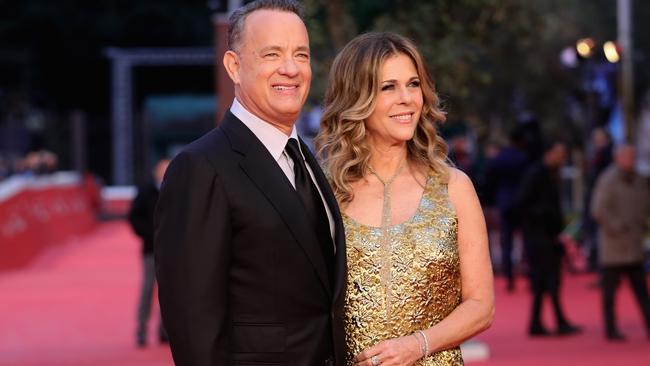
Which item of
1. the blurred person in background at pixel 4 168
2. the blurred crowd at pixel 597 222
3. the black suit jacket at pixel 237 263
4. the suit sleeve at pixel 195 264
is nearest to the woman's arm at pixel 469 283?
the black suit jacket at pixel 237 263

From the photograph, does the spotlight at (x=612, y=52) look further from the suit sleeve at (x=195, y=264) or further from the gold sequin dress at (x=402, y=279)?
the suit sleeve at (x=195, y=264)

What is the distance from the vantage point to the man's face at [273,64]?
420 centimetres

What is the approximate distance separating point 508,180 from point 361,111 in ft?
41.7

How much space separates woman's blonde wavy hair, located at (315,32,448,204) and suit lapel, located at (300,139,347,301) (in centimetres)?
38

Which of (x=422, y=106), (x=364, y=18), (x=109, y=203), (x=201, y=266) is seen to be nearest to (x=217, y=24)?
(x=364, y=18)

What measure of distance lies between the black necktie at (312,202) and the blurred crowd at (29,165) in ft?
104

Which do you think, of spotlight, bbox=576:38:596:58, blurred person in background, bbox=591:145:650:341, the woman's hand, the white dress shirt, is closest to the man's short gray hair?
the white dress shirt

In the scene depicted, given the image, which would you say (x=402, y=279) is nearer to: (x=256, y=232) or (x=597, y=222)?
(x=256, y=232)

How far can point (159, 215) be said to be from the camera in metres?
4.06

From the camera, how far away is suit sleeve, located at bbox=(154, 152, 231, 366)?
392cm

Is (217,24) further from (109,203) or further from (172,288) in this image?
(109,203)

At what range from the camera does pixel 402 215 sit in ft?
15.5

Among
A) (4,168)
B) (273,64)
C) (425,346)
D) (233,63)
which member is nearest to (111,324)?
(425,346)

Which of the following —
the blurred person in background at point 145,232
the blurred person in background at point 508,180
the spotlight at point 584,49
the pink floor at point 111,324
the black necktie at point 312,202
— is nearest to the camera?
the black necktie at point 312,202
